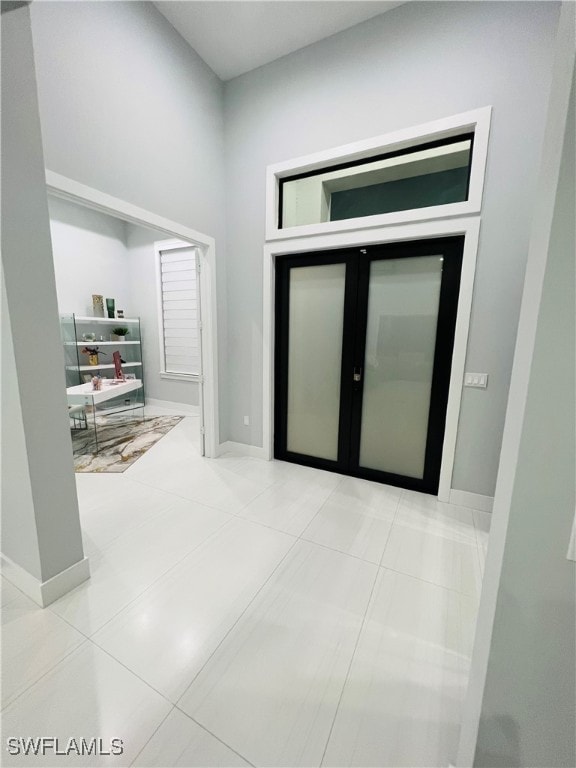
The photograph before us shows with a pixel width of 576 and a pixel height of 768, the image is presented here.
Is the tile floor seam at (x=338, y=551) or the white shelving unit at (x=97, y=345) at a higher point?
the white shelving unit at (x=97, y=345)

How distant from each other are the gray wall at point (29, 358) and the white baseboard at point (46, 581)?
0.03 meters

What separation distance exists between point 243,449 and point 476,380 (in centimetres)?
247

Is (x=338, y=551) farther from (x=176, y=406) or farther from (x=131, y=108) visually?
(x=176, y=406)

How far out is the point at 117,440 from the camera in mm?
3805

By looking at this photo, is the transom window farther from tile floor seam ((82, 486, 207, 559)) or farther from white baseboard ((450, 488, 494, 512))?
tile floor seam ((82, 486, 207, 559))

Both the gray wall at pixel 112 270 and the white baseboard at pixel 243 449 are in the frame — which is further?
the gray wall at pixel 112 270

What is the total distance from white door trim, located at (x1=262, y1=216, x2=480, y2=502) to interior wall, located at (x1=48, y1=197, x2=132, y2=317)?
344 centimetres

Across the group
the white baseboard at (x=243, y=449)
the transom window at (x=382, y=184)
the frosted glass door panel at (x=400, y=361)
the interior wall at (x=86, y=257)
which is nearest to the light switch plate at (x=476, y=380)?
the frosted glass door panel at (x=400, y=361)

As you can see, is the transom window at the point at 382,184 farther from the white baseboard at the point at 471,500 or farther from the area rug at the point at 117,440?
the area rug at the point at 117,440

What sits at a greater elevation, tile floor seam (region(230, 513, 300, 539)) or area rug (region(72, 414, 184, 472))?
tile floor seam (region(230, 513, 300, 539))

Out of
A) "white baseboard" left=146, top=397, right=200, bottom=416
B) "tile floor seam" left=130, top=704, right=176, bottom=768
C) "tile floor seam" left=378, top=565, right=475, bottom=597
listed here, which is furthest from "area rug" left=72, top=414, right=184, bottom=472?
"tile floor seam" left=378, top=565, right=475, bottom=597

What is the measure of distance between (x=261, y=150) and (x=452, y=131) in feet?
5.46

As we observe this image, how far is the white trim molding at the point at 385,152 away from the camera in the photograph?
204 cm

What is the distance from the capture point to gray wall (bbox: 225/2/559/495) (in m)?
1.93
